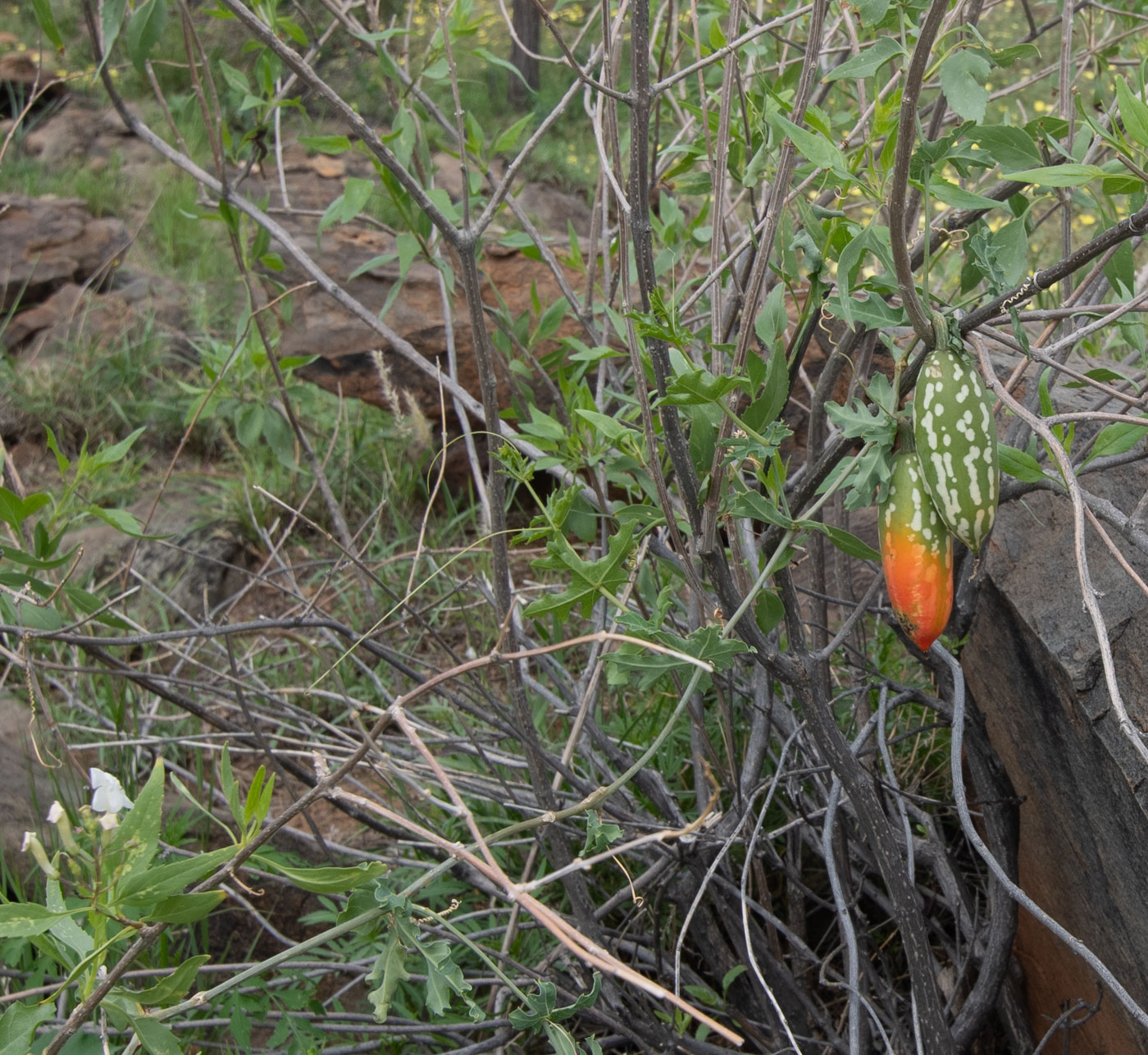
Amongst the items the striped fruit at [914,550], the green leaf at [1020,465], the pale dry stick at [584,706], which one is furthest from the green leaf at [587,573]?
the green leaf at [1020,465]

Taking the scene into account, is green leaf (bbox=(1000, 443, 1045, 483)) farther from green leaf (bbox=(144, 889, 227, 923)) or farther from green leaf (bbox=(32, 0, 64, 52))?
green leaf (bbox=(32, 0, 64, 52))

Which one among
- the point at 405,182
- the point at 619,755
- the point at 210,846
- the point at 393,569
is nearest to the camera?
the point at 405,182

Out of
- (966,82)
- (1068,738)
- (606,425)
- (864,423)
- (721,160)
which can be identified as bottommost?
(1068,738)

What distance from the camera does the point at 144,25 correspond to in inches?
45.8

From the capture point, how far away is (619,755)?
54.1 inches

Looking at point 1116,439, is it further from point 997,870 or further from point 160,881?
point 160,881

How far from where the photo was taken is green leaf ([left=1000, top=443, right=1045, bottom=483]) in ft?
3.02

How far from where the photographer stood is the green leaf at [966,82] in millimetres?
756

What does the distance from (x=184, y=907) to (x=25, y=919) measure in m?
0.11

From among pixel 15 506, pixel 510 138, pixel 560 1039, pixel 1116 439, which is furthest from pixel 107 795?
pixel 510 138

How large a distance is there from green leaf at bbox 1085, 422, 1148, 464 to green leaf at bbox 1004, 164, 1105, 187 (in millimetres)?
311

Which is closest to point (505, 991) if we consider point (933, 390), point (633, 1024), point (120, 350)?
point (633, 1024)

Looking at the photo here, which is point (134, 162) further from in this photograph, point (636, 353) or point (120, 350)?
point (636, 353)

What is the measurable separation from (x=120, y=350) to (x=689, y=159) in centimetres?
296
